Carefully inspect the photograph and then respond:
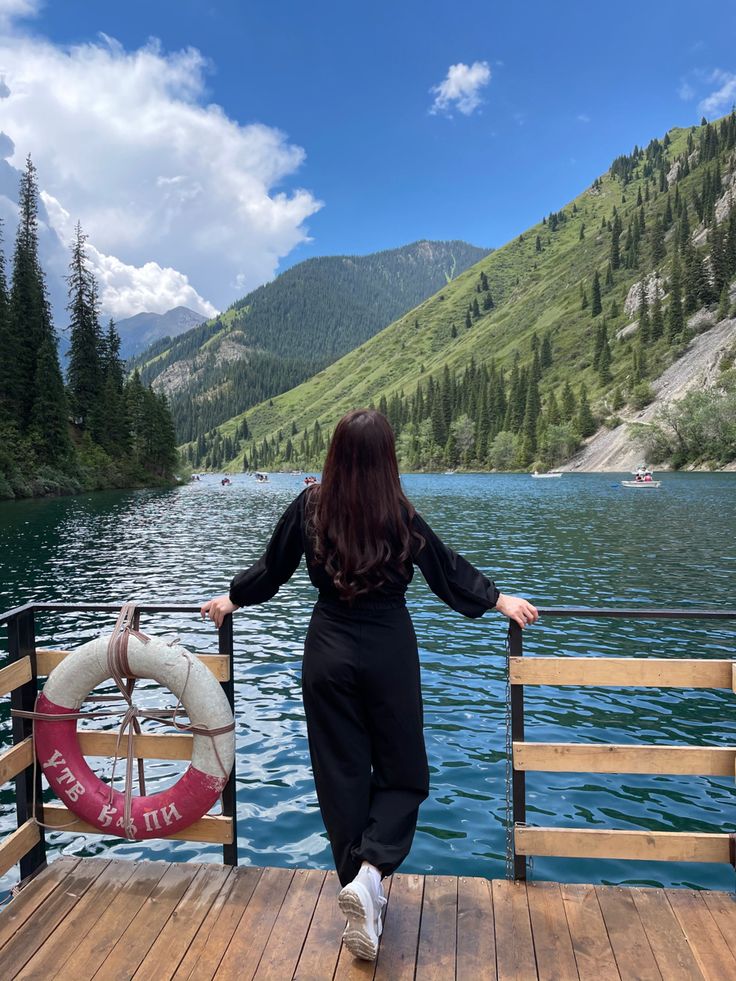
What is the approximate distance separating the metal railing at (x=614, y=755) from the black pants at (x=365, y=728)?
849 mm

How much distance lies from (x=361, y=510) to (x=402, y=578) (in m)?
0.41

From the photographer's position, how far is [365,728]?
339cm

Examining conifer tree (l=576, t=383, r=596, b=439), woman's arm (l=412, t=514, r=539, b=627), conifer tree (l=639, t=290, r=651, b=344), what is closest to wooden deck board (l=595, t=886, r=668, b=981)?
woman's arm (l=412, t=514, r=539, b=627)

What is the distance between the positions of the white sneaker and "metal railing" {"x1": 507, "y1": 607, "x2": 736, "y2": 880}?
1.15 m

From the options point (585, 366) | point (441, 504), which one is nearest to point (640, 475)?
point (441, 504)

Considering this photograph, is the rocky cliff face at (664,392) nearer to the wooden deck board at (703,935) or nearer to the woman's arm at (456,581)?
the wooden deck board at (703,935)

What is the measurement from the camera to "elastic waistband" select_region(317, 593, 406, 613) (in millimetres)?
3295

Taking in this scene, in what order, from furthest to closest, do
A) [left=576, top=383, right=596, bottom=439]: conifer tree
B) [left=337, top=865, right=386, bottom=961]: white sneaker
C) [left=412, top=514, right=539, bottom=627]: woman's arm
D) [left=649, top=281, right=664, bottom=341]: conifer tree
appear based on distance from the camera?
[left=649, top=281, right=664, bottom=341]: conifer tree < [left=576, top=383, right=596, bottom=439]: conifer tree < [left=412, top=514, right=539, bottom=627]: woman's arm < [left=337, top=865, right=386, bottom=961]: white sneaker

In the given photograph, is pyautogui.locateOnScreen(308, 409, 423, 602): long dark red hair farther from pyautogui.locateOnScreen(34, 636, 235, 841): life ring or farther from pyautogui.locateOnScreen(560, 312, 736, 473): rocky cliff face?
pyautogui.locateOnScreen(560, 312, 736, 473): rocky cliff face

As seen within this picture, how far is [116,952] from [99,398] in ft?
271

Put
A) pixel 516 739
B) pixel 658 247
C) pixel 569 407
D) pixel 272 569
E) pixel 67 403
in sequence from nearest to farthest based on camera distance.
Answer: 1. pixel 272 569
2. pixel 516 739
3. pixel 67 403
4. pixel 569 407
5. pixel 658 247

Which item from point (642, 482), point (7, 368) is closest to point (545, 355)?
point (642, 482)

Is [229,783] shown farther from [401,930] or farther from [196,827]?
[401,930]

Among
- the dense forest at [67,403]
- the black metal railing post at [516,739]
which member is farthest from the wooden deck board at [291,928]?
the dense forest at [67,403]
